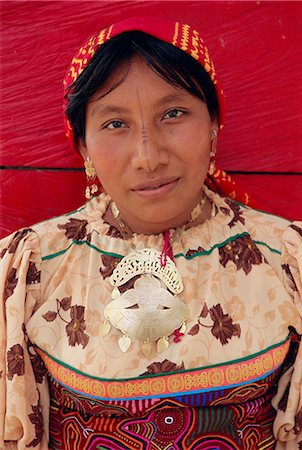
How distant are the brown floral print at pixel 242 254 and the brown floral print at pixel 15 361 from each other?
47 centimetres

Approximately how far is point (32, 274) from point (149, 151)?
389 millimetres

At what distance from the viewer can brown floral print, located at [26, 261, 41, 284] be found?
164cm

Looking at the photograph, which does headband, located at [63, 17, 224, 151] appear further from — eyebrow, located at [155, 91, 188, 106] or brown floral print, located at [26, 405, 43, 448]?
brown floral print, located at [26, 405, 43, 448]

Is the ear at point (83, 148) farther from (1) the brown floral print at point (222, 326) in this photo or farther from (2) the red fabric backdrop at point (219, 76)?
(1) the brown floral print at point (222, 326)

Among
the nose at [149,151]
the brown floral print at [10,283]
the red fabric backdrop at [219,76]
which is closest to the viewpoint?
the nose at [149,151]

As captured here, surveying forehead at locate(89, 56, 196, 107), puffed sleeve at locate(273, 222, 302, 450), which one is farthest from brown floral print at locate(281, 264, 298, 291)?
forehead at locate(89, 56, 196, 107)

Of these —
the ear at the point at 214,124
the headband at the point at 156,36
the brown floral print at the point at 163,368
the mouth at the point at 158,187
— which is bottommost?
the brown floral print at the point at 163,368

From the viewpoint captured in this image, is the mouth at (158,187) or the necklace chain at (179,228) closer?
the mouth at (158,187)

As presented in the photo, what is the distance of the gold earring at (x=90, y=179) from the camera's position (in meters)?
1.67

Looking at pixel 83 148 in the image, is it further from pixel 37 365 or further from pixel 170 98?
pixel 37 365

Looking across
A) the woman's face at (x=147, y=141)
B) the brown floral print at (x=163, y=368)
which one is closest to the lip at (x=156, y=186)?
the woman's face at (x=147, y=141)

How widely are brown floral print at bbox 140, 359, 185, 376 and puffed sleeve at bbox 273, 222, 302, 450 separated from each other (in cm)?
25

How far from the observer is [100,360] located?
154 centimetres

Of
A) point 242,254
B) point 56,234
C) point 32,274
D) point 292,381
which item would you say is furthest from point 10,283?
point 292,381
